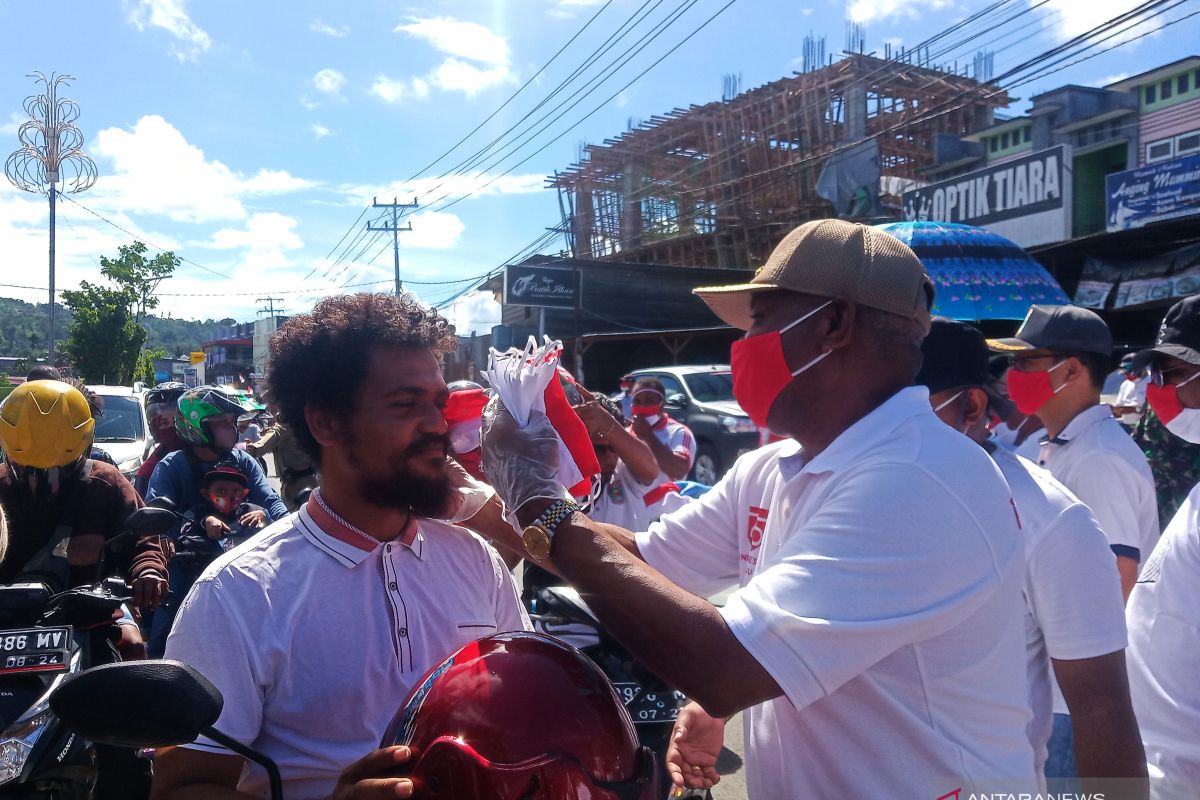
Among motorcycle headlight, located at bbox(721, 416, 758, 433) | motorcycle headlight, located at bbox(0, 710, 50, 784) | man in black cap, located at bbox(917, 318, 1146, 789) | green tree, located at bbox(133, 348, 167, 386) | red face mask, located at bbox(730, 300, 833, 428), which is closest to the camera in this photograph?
red face mask, located at bbox(730, 300, 833, 428)

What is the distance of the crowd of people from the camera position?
157 cm

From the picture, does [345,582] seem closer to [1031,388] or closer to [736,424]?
[1031,388]

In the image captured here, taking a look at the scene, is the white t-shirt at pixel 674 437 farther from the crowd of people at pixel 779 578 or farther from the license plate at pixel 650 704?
the crowd of people at pixel 779 578

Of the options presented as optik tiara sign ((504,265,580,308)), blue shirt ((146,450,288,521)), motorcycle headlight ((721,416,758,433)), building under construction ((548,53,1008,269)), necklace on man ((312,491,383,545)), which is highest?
building under construction ((548,53,1008,269))

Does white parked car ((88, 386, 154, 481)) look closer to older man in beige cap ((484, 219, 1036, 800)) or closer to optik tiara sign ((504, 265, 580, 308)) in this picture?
older man in beige cap ((484, 219, 1036, 800))

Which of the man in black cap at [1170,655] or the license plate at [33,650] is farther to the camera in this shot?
the license plate at [33,650]

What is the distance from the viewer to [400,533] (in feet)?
7.39

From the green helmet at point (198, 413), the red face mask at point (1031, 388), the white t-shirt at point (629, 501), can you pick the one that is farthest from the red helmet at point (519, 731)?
the green helmet at point (198, 413)

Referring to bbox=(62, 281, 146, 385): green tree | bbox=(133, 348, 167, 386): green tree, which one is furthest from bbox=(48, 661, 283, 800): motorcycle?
bbox=(133, 348, 167, 386): green tree

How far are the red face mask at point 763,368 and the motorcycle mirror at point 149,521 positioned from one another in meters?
2.51

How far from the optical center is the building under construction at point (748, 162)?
29.8 m

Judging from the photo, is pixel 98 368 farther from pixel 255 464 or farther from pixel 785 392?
pixel 785 392

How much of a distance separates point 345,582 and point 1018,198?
17934mm

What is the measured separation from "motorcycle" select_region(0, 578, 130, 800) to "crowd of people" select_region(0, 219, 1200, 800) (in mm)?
1422
